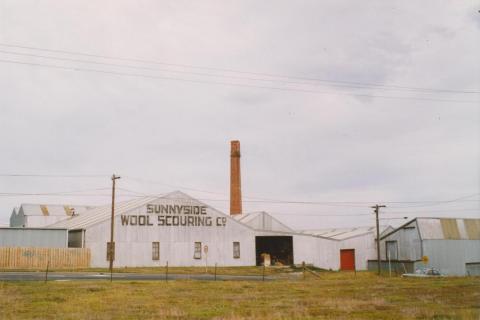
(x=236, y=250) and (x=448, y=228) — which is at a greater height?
(x=448, y=228)

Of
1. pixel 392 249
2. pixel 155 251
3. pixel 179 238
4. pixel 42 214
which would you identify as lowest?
pixel 392 249

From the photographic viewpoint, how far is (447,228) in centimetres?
6144

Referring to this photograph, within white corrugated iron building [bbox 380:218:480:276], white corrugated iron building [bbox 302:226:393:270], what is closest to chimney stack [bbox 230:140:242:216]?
white corrugated iron building [bbox 302:226:393:270]

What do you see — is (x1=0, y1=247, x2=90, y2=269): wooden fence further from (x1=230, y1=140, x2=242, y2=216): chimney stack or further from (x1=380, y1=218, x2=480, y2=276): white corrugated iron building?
(x1=380, y1=218, x2=480, y2=276): white corrugated iron building

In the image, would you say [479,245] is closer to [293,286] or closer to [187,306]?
[293,286]

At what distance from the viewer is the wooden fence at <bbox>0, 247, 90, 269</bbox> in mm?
51312

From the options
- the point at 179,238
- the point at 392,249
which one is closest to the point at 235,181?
the point at 179,238

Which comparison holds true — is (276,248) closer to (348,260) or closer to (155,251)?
(348,260)

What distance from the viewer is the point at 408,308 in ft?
72.0

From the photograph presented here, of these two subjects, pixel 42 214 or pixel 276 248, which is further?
pixel 42 214

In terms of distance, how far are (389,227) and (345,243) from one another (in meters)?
6.87

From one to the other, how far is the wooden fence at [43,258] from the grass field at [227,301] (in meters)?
21.9

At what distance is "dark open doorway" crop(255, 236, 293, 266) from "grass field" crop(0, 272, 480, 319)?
119 feet

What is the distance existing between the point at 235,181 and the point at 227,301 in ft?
155
